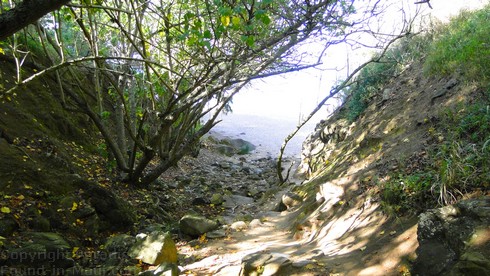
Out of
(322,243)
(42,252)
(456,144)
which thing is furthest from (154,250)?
(456,144)

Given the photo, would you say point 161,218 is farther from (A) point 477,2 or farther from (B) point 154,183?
(A) point 477,2

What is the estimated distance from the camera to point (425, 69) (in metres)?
7.07

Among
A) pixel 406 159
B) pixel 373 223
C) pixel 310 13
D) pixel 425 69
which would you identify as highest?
pixel 310 13

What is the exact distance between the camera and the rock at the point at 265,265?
3.26m

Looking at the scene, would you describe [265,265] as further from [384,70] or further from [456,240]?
[384,70]

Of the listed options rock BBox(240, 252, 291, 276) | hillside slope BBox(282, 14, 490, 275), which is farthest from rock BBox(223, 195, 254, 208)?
rock BBox(240, 252, 291, 276)

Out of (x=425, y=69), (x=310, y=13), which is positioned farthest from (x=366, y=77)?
(x=310, y=13)

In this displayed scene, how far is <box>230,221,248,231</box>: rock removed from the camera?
5.93 metres

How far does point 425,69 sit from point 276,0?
3.99m

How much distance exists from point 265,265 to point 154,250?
1.53m

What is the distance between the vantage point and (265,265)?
3.34 meters

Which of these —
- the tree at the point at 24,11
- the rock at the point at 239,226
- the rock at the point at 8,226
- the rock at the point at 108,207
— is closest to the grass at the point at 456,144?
the rock at the point at 239,226

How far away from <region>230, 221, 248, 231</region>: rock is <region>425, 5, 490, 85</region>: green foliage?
14.6ft

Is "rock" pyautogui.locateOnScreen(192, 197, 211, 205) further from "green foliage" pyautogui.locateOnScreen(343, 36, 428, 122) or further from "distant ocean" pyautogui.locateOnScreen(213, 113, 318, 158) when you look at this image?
"distant ocean" pyautogui.locateOnScreen(213, 113, 318, 158)
